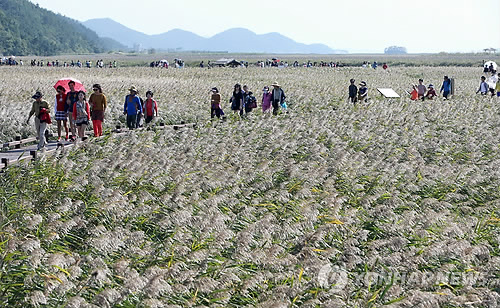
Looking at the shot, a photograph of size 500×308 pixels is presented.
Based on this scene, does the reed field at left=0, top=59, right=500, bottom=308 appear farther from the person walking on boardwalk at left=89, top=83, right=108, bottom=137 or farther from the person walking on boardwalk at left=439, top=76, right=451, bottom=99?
the person walking on boardwalk at left=439, top=76, right=451, bottom=99

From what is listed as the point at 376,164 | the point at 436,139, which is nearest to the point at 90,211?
the point at 376,164

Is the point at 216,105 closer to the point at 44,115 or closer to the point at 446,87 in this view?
the point at 44,115

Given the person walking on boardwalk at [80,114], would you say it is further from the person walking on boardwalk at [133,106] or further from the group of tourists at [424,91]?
the group of tourists at [424,91]

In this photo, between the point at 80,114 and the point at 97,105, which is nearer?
the point at 80,114

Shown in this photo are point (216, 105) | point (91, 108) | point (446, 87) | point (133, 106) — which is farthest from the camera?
point (446, 87)

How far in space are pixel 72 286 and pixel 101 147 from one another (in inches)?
381

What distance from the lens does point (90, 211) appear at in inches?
464

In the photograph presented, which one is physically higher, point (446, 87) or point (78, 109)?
point (78, 109)

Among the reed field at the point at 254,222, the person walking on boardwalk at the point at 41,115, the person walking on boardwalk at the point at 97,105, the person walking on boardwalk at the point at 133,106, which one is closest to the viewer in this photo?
the reed field at the point at 254,222

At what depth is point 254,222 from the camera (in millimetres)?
11172

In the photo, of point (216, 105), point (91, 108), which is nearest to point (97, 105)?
point (91, 108)

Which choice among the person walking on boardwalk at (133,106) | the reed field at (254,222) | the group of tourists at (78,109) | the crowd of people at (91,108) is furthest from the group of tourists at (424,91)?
the group of tourists at (78,109)

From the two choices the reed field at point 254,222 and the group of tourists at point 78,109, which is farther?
the group of tourists at point 78,109

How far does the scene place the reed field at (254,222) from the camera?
8.30 meters
